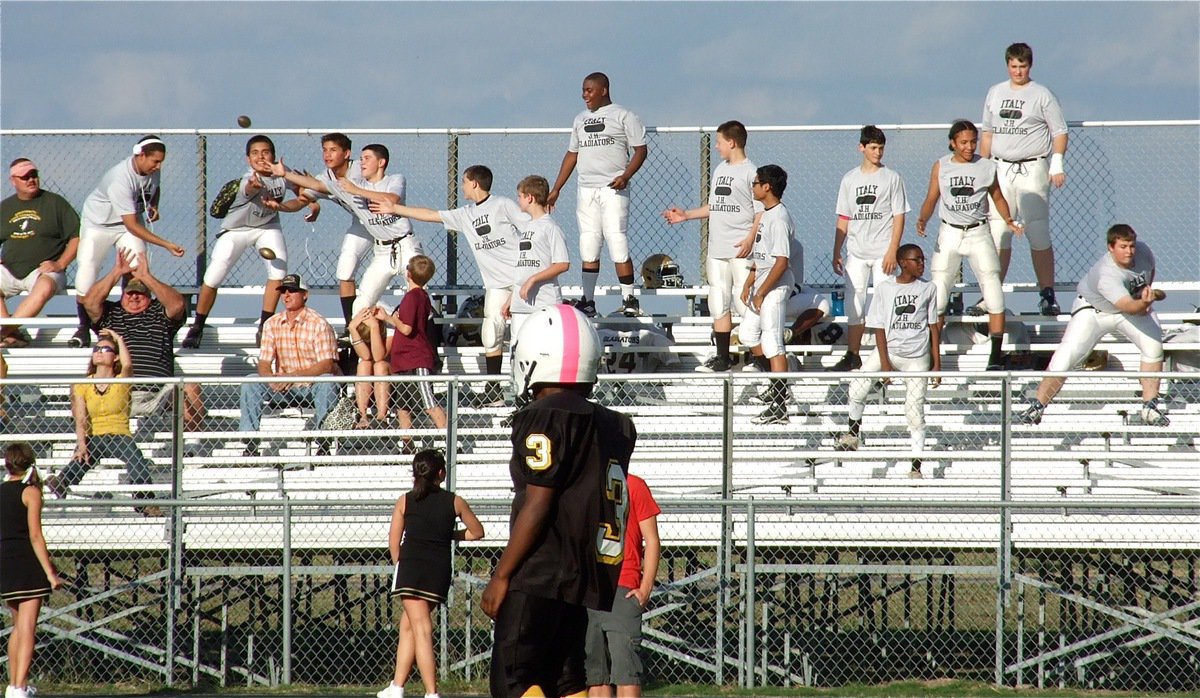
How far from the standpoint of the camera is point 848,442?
437 inches

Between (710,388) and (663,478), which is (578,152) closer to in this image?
(710,388)

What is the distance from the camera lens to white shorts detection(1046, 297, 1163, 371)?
11602 mm

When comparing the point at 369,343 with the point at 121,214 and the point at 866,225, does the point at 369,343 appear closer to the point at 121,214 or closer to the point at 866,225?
the point at 121,214

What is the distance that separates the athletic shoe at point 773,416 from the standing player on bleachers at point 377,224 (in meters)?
3.68

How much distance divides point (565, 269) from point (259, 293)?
389 cm

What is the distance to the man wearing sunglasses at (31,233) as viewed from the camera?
13625 mm

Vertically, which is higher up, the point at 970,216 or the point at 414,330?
the point at 970,216

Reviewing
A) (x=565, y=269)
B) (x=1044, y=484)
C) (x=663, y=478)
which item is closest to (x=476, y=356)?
(x=565, y=269)

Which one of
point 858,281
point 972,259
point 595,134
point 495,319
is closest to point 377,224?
point 495,319

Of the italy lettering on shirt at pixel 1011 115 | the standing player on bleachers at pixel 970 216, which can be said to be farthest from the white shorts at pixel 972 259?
the italy lettering on shirt at pixel 1011 115

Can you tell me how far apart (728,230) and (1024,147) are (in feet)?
9.49

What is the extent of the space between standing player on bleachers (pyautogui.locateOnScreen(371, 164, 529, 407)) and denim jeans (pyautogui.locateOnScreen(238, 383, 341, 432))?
60.5 inches

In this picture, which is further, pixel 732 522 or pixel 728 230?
pixel 728 230

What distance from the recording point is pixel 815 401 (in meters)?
11.9
